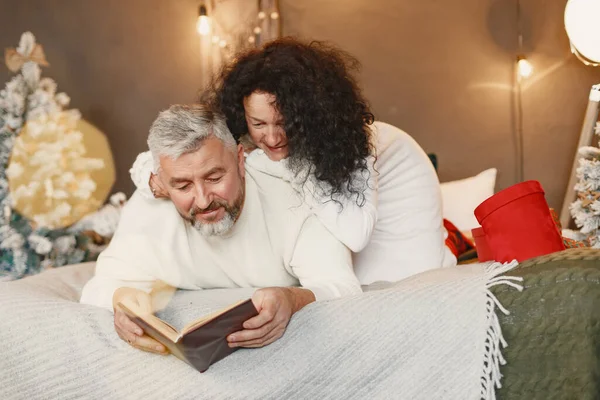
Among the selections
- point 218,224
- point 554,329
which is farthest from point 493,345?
point 218,224

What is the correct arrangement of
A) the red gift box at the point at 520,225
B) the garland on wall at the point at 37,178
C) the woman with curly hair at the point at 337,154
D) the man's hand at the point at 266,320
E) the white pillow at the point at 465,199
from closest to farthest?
the man's hand at the point at 266,320
the red gift box at the point at 520,225
the woman with curly hair at the point at 337,154
the garland on wall at the point at 37,178
the white pillow at the point at 465,199

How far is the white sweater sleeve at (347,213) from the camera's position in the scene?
1890 millimetres

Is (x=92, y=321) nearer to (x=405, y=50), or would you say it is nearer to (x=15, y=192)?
(x=15, y=192)

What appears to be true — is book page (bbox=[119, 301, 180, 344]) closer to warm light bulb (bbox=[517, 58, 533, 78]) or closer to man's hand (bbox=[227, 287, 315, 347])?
man's hand (bbox=[227, 287, 315, 347])

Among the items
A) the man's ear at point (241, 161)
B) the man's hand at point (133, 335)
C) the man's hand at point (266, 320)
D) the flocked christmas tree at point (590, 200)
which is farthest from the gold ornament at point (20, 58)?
the flocked christmas tree at point (590, 200)

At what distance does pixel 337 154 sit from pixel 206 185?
0.43 m

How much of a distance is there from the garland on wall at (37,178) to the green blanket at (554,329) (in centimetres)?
230

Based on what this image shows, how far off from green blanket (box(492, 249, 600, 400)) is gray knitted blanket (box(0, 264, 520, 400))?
0.04m

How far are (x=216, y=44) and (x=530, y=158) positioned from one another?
2.15 m

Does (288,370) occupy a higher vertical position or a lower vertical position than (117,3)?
lower

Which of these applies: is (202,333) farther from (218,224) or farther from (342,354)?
(218,224)

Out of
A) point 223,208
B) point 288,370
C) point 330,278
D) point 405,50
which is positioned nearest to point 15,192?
point 223,208

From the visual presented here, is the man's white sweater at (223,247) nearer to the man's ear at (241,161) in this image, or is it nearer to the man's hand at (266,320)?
the man's ear at (241,161)

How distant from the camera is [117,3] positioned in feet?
13.1
